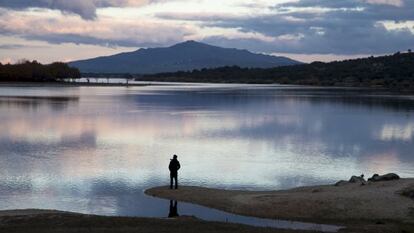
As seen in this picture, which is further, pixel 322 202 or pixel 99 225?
pixel 322 202

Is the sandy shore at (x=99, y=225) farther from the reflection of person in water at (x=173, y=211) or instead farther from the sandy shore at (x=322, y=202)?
the sandy shore at (x=322, y=202)

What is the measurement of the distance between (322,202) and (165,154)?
17.4m

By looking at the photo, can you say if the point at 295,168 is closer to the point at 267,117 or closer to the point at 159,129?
the point at 159,129

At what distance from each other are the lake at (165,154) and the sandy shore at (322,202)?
1.59 m

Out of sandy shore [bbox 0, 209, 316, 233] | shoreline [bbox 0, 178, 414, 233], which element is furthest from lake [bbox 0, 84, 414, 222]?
sandy shore [bbox 0, 209, 316, 233]

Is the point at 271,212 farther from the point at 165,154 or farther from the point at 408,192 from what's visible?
the point at 165,154

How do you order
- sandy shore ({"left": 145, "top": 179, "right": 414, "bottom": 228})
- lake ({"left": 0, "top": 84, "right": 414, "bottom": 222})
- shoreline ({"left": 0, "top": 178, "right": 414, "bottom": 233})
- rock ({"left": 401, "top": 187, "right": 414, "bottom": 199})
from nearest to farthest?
1. shoreline ({"left": 0, "top": 178, "right": 414, "bottom": 233})
2. sandy shore ({"left": 145, "top": 179, "right": 414, "bottom": 228})
3. rock ({"left": 401, "top": 187, "right": 414, "bottom": 199})
4. lake ({"left": 0, "top": 84, "right": 414, "bottom": 222})

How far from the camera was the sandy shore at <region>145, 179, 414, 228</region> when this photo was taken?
23250 mm

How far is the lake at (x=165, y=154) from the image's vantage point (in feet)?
91.1

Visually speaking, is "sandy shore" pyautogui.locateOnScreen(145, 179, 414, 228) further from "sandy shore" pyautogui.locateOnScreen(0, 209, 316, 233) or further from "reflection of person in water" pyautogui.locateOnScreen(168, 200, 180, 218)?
"sandy shore" pyautogui.locateOnScreen(0, 209, 316, 233)

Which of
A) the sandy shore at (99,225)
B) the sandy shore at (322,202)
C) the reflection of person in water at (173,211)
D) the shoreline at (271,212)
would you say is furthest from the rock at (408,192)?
the reflection of person in water at (173,211)

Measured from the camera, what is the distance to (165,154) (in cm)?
4022

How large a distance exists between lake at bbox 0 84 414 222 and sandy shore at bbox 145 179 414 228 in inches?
62.6

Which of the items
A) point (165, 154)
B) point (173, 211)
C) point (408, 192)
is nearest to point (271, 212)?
point (173, 211)
